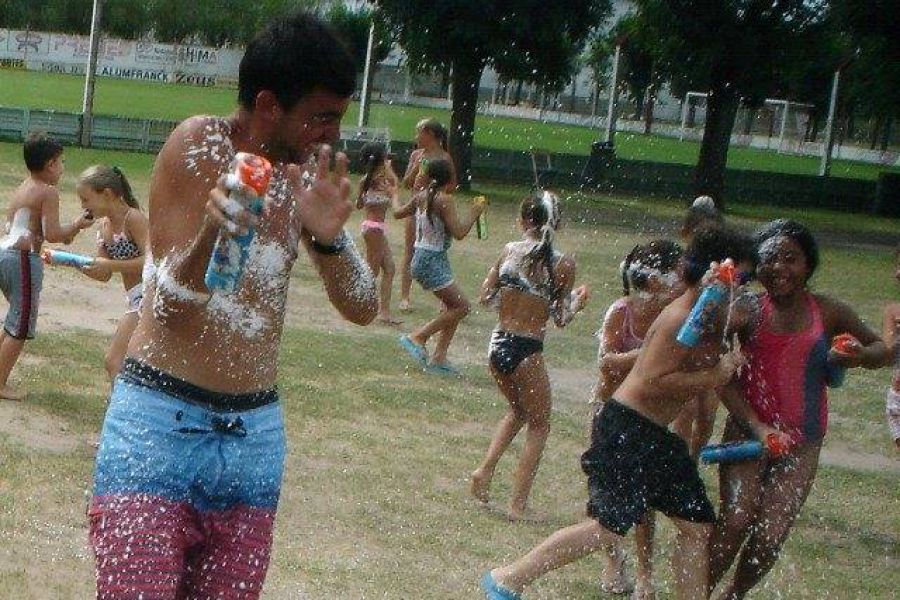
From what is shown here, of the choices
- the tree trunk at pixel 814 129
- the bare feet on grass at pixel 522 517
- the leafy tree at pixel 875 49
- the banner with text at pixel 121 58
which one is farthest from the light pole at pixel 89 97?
the tree trunk at pixel 814 129

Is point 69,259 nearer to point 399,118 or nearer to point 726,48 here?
point 726,48

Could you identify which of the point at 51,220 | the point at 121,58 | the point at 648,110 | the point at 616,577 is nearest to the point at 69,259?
the point at 51,220

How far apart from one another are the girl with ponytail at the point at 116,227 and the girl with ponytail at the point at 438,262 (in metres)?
3.44

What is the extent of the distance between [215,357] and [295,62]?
2.09ft

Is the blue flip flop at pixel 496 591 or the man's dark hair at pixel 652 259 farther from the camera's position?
the man's dark hair at pixel 652 259

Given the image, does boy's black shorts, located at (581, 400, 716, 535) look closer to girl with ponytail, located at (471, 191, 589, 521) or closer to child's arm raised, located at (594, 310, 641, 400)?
child's arm raised, located at (594, 310, 641, 400)

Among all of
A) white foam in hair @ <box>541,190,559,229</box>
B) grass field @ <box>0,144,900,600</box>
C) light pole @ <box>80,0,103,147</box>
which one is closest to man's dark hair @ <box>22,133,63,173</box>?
grass field @ <box>0,144,900,600</box>

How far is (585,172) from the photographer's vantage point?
33.0 metres

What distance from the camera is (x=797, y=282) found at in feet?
18.3

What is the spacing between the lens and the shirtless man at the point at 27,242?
8.43 m

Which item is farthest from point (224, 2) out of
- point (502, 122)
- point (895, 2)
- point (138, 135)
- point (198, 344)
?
point (198, 344)

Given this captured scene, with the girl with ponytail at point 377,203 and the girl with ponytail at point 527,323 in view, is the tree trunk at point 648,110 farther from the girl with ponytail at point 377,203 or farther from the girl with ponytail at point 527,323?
the girl with ponytail at point 527,323

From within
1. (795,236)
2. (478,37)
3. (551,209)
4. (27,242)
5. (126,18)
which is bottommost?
(27,242)

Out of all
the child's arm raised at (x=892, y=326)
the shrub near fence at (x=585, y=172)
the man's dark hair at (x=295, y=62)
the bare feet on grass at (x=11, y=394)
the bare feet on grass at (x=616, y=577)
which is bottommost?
the bare feet on grass at (x=11, y=394)
